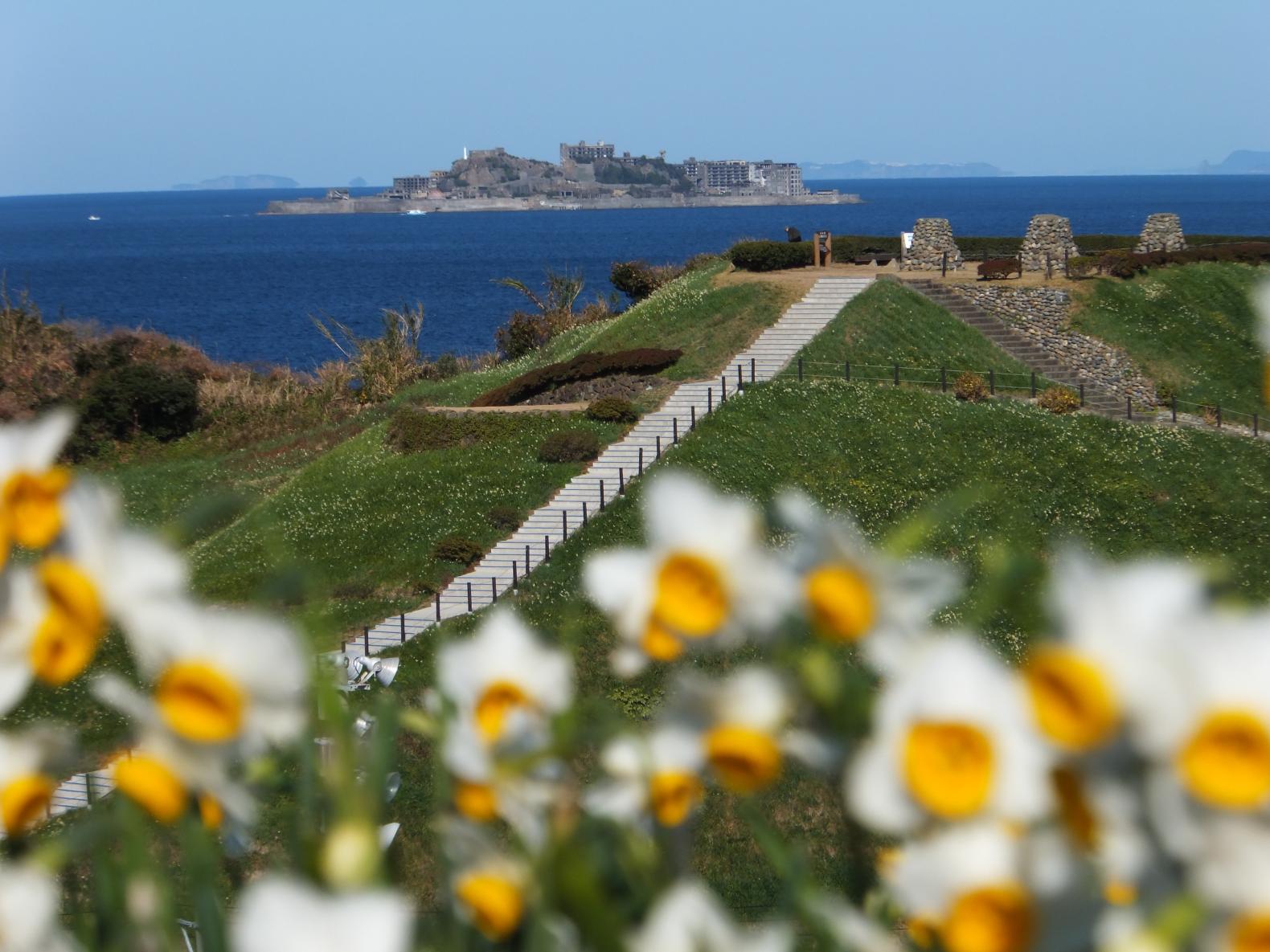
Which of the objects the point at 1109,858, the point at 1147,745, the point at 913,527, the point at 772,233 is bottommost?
the point at 772,233

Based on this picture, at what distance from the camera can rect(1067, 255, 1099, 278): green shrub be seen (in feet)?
133

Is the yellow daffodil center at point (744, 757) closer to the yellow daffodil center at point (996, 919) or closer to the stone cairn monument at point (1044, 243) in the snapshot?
the yellow daffodil center at point (996, 919)

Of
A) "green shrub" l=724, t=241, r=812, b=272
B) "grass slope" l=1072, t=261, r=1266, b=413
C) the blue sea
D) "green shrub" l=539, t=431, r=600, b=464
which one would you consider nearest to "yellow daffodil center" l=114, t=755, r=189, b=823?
"green shrub" l=539, t=431, r=600, b=464

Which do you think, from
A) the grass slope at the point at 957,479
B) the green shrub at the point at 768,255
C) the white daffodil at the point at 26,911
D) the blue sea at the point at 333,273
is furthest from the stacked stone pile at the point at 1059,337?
the blue sea at the point at 333,273

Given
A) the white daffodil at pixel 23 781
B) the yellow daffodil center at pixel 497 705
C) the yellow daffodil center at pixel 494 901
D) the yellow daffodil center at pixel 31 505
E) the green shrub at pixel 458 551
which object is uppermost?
the yellow daffodil center at pixel 31 505

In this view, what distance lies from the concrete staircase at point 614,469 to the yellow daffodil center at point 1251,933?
15000mm

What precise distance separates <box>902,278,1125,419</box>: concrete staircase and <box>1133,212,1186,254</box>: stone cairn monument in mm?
13013

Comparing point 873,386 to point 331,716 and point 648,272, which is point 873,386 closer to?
point 648,272

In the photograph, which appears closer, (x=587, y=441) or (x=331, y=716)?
(x=331, y=716)

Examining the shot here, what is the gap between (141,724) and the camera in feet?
4.95

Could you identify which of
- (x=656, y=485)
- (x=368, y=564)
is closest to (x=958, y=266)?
(x=368, y=564)

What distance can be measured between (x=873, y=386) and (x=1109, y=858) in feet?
99.4

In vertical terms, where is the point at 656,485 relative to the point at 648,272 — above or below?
above

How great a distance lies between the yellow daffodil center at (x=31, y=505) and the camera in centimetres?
157
